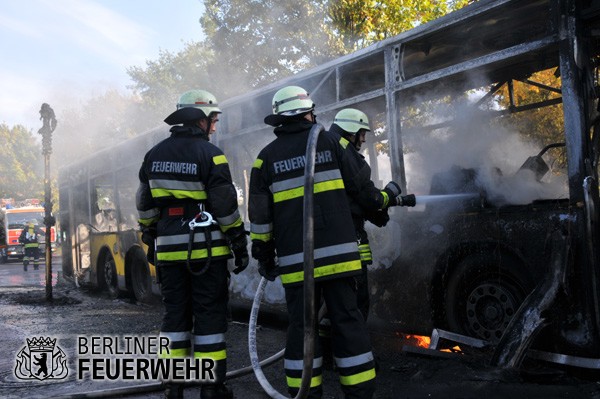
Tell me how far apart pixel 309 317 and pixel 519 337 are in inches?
63.5

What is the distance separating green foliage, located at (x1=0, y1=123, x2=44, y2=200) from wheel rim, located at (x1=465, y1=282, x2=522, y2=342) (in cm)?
5301

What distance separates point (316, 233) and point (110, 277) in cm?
878

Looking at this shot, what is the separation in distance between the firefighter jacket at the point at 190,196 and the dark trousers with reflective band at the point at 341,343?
79 centimetres

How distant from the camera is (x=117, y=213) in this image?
418 inches

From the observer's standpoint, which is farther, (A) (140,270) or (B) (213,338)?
(A) (140,270)

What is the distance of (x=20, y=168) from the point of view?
166 ft

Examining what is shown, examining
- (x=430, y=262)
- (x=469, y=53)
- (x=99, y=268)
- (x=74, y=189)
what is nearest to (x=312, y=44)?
(x=74, y=189)

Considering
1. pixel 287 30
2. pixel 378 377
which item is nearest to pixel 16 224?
pixel 287 30

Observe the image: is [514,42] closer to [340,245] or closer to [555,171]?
[555,171]

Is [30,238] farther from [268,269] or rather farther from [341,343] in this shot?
[341,343]

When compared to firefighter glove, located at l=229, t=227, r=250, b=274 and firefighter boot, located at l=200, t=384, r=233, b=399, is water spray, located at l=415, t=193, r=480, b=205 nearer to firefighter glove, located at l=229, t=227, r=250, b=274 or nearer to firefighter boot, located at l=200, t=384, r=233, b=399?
firefighter glove, located at l=229, t=227, r=250, b=274

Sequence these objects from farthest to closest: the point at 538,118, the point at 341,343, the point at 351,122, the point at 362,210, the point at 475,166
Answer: the point at 538,118 < the point at 475,166 < the point at 351,122 < the point at 362,210 < the point at 341,343

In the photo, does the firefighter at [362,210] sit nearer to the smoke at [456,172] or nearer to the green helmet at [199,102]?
the smoke at [456,172]

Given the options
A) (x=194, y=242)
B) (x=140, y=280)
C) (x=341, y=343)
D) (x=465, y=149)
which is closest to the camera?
(x=341, y=343)
